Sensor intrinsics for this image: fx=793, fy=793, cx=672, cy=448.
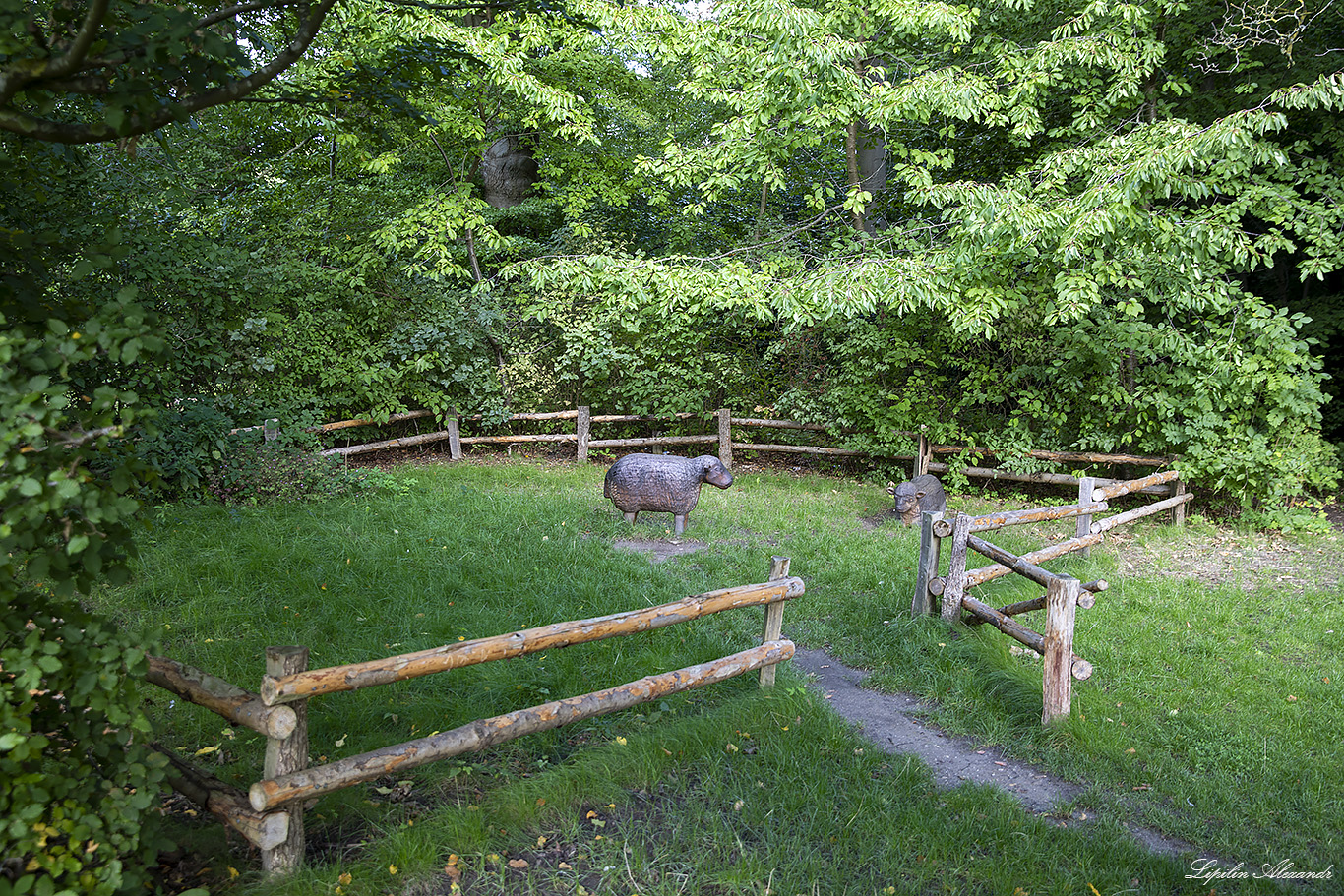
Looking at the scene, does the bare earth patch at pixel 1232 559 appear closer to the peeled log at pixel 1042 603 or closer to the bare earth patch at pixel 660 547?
the peeled log at pixel 1042 603

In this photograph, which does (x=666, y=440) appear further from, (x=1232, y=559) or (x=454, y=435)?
(x=1232, y=559)

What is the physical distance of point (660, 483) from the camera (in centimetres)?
805

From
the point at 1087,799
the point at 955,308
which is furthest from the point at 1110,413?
the point at 1087,799

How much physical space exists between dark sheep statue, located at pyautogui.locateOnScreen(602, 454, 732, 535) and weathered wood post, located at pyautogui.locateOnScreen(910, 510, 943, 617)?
267cm

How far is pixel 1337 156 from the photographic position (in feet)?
28.6

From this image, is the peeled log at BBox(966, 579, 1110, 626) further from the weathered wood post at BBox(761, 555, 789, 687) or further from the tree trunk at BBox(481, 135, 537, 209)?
the tree trunk at BBox(481, 135, 537, 209)

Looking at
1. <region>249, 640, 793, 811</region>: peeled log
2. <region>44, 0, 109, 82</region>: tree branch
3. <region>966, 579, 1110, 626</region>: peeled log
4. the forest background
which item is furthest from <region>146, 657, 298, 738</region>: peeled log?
<region>966, 579, 1110, 626</region>: peeled log

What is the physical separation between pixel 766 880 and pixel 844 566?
14.1ft

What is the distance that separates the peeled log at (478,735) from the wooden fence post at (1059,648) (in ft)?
5.51

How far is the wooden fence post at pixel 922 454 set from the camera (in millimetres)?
10812

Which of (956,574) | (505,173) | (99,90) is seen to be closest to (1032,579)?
→ (956,574)

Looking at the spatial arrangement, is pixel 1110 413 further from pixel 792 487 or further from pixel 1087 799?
pixel 1087 799

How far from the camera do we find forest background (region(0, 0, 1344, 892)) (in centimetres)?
804

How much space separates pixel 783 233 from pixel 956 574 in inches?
280
